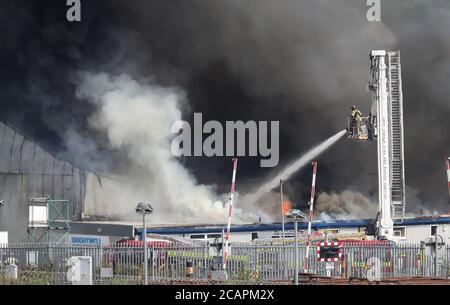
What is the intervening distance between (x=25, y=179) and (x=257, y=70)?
43.6ft

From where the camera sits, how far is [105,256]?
1099 inches

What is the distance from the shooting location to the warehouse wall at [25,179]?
39531 millimetres

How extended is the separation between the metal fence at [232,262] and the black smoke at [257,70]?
53.1 ft

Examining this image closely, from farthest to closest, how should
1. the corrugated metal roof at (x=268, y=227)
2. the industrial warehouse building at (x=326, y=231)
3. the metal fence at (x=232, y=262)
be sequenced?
the corrugated metal roof at (x=268, y=227) → the industrial warehouse building at (x=326, y=231) → the metal fence at (x=232, y=262)

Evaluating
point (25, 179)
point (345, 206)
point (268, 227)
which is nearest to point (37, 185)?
point (25, 179)

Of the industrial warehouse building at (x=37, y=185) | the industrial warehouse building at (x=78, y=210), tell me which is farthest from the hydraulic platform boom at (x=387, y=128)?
the industrial warehouse building at (x=37, y=185)

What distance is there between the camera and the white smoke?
145ft

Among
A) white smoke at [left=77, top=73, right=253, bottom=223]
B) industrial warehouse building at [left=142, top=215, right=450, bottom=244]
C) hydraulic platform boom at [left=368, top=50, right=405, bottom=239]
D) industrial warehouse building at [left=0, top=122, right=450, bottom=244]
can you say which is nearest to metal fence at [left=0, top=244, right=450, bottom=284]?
industrial warehouse building at [left=0, top=122, right=450, bottom=244]

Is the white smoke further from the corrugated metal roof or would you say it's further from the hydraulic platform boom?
the hydraulic platform boom

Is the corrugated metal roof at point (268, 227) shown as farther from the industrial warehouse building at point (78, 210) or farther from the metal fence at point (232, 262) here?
the metal fence at point (232, 262)

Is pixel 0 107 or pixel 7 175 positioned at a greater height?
pixel 0 107

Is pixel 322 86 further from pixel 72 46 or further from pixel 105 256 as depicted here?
pixel 105 256

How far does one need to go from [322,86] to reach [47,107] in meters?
13.8
